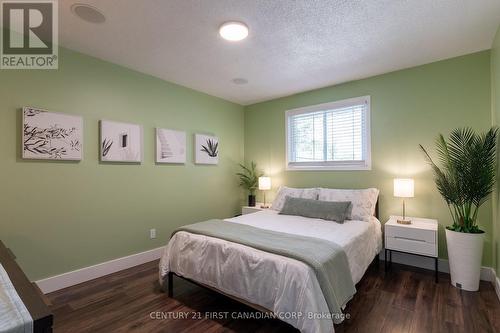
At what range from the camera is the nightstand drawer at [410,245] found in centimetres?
264

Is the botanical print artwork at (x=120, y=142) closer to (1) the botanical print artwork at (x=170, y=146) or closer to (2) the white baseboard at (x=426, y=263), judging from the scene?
Answer: (1) the botanical print artwork at (x=170, y=146)

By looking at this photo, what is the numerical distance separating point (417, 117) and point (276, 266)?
110 inches

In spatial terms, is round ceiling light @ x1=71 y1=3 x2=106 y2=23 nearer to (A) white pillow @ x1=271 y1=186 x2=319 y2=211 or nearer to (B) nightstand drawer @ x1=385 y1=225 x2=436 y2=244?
(A) white pillow @ x1=271 y1=186 x2=319 y2=211

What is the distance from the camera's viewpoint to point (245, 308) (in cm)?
222

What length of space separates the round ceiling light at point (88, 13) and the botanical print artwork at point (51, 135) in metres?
1.05

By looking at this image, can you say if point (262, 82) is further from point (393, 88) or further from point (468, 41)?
point (468, 41)

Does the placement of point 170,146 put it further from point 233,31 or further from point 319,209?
point 319,209

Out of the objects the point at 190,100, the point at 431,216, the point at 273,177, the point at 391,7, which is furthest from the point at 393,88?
the point at 190,100

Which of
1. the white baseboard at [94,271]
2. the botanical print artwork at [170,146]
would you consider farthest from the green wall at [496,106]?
the white baseboard at [94,271]

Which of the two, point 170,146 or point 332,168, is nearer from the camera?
point 170,146

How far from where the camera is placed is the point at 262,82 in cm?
368

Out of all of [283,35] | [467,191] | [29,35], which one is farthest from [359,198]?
[29,35]

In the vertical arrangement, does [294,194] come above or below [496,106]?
below

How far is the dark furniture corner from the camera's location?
0.79 m
